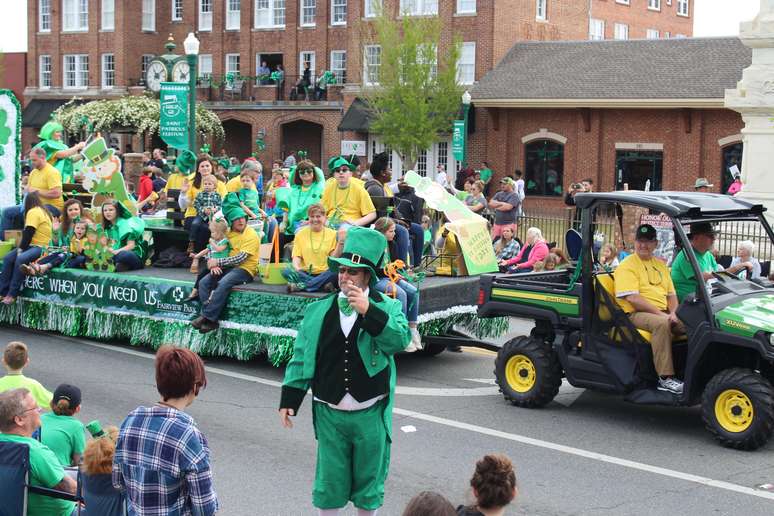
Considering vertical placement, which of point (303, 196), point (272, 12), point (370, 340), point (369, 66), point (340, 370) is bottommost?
point (340, 370)

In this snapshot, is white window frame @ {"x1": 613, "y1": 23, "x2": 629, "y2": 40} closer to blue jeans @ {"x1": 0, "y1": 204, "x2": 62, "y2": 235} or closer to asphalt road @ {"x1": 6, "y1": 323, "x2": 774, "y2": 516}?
blue jeans @ {"x1": 0, "y1": 204, "x2": 62, "y2": 235}

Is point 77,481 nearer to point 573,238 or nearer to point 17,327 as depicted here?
point 573,238

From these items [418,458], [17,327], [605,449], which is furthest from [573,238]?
[17,327]

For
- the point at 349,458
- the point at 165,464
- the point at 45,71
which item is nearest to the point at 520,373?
the point at 349,458

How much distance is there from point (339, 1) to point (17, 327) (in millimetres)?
37107

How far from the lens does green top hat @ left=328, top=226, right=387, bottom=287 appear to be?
598 cm

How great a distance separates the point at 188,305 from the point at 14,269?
309 centimetres

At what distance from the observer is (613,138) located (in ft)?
130

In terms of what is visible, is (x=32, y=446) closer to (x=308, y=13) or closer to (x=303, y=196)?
(x=303, y=196)

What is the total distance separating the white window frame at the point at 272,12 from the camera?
52.1 m

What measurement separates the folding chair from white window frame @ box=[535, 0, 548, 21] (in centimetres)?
4354

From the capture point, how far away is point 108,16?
2215 inches

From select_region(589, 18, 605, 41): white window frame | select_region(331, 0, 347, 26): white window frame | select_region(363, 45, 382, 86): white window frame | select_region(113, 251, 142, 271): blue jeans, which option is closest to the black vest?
select_region(113, 251, 142, 271): blue jeans

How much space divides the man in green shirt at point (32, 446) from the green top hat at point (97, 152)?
956cm
